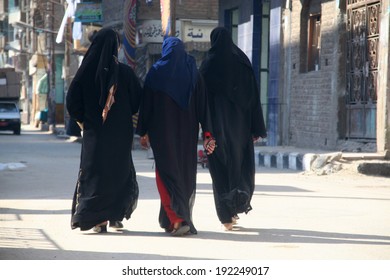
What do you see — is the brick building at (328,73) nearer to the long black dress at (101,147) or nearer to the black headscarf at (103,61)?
the long black dress at (101,147)

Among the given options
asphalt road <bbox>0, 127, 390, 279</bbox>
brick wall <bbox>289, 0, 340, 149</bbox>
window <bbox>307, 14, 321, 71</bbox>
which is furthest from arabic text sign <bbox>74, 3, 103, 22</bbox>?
asphalt road <bbox>0, 127, 390, 279</bbox>

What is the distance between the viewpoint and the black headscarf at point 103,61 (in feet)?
27.4

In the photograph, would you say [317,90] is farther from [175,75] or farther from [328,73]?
[175,75]

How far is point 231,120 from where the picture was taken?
872cm

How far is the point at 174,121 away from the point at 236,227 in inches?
42.7

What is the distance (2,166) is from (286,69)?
22.9 feet

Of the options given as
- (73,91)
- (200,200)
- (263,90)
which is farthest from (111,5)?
(73,91)

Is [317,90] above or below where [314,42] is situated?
below

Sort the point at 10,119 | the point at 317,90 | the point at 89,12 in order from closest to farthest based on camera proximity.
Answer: the point at 317,90
the point at 89,12
the point at 10,119

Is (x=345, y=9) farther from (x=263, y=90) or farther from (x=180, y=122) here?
(x=180, y=122)

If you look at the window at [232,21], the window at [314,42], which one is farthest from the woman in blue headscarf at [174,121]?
the window at [232,21]

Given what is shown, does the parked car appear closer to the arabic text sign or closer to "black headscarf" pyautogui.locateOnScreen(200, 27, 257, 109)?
the arabic text sign

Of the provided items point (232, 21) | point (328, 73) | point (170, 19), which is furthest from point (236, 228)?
point (232, 21)

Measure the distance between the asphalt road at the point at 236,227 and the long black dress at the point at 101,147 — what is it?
0.20 meters
